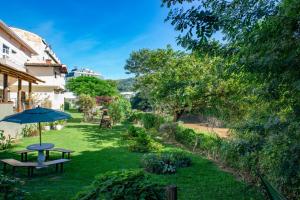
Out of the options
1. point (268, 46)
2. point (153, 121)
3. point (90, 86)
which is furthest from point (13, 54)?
point (90, 86)

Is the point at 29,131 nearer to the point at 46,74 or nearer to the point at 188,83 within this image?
the point at 188,83

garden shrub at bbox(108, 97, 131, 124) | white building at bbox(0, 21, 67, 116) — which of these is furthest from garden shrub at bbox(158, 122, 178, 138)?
white building at bbox(0, 21, 67, 116)

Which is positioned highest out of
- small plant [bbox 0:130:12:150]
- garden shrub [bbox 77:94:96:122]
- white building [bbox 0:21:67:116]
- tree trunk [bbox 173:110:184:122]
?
white building [bbox 0:21:67:116]

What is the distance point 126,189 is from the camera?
442 centimetres

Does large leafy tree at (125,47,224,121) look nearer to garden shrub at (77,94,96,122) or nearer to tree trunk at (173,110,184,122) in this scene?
tree trunk at (173,110,184,122)

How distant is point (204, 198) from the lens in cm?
747

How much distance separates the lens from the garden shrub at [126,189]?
4340mm

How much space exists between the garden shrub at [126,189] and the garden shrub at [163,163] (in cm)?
545

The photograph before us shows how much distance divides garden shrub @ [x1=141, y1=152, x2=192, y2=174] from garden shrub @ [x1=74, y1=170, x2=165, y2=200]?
5455 millimetres

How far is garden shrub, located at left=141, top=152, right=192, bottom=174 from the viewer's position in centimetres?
1005

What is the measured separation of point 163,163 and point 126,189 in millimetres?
6022

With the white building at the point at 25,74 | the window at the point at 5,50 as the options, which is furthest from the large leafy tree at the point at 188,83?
the window at the point at 5,50

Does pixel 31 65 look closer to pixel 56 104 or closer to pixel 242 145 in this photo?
pixel 56 104

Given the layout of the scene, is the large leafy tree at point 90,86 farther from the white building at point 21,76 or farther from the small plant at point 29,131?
the small plant at point 29,131
